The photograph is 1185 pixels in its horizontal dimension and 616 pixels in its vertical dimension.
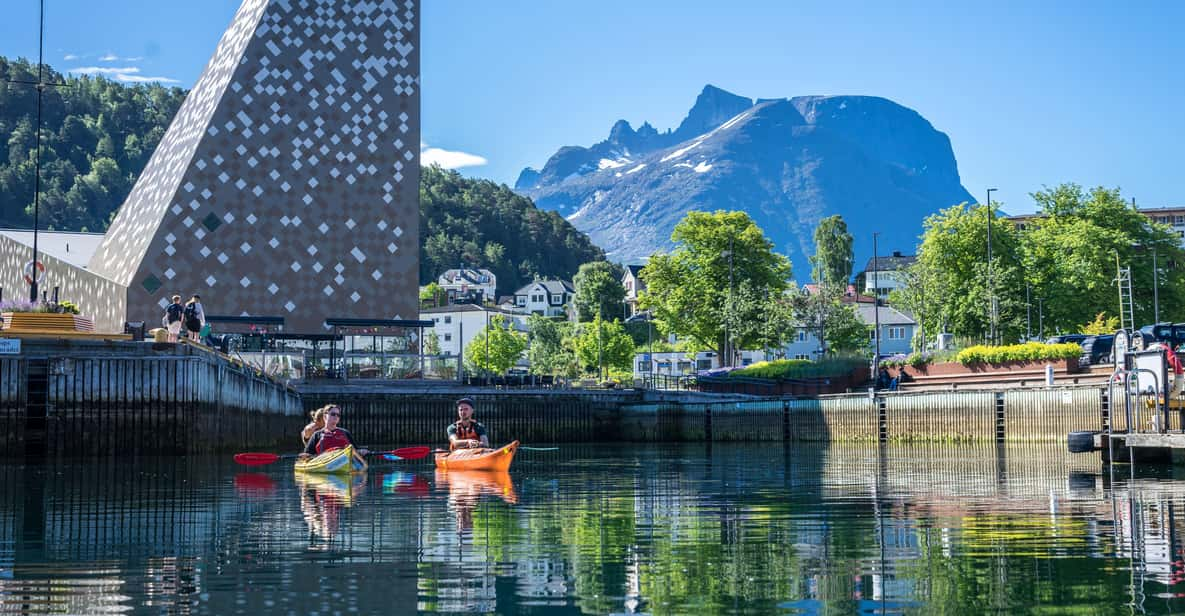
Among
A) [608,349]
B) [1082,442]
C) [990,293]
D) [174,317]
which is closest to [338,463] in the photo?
[174,317]

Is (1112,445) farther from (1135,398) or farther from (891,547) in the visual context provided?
(891,547)

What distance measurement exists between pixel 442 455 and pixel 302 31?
43.4 metres

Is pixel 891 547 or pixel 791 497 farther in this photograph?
pixel 791 497

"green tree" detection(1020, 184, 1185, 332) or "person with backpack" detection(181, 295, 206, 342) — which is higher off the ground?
"green tree" detection(1020, 184, 1185, 332)

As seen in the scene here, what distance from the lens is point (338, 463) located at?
2920 centimetres

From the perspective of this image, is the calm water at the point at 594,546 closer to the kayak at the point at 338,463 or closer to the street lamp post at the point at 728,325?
the kayak at the point at 338,463

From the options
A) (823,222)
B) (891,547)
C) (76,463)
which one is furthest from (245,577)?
(823,222)

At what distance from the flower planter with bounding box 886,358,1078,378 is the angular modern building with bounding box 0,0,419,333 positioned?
25.7 meters

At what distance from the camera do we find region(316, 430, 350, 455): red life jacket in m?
30.7

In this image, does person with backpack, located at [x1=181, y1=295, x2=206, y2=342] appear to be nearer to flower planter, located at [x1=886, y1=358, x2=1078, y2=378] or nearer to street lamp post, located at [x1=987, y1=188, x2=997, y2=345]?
flower planter, located at [x1=886, y1=358, x2=1078, y2=378]

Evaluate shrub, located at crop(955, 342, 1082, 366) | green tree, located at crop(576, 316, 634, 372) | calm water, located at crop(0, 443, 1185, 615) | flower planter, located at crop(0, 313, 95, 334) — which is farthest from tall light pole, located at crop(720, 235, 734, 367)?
calm water, located at crop(0, 443, 1185, 615)

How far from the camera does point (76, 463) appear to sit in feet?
106

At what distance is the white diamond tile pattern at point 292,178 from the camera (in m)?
65.9

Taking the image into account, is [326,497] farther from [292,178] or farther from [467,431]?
[292,178]
